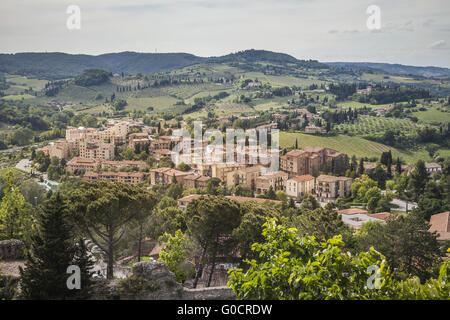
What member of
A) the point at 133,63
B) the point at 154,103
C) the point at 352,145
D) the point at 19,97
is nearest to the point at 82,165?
the point at 352,145

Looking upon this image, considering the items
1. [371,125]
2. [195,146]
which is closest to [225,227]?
[195,146]

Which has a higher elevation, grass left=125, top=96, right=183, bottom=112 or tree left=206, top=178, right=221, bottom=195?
grass left=125, top=96, right=183, bottom=112

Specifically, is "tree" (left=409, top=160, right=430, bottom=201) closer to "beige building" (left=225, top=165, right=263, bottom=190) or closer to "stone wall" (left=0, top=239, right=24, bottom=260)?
"beige building" (left=225, top=165, right=263, bottom=190)

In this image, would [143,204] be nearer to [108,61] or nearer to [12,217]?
[12,217]

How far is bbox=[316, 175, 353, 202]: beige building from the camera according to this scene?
29.8 metres

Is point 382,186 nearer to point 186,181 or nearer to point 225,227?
point 186,181

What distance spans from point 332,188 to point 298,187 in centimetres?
253

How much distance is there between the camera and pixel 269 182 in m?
29.7

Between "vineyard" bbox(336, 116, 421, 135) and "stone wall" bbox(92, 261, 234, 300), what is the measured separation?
46.4m

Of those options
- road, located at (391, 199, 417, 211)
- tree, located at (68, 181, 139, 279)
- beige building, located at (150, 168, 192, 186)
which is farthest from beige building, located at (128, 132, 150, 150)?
tree, located at (68, 181, 139, 279)

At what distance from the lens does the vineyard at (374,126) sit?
171 feet

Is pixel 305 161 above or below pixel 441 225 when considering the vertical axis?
above

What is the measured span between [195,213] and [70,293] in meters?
4.83

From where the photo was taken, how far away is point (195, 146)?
125 feet
